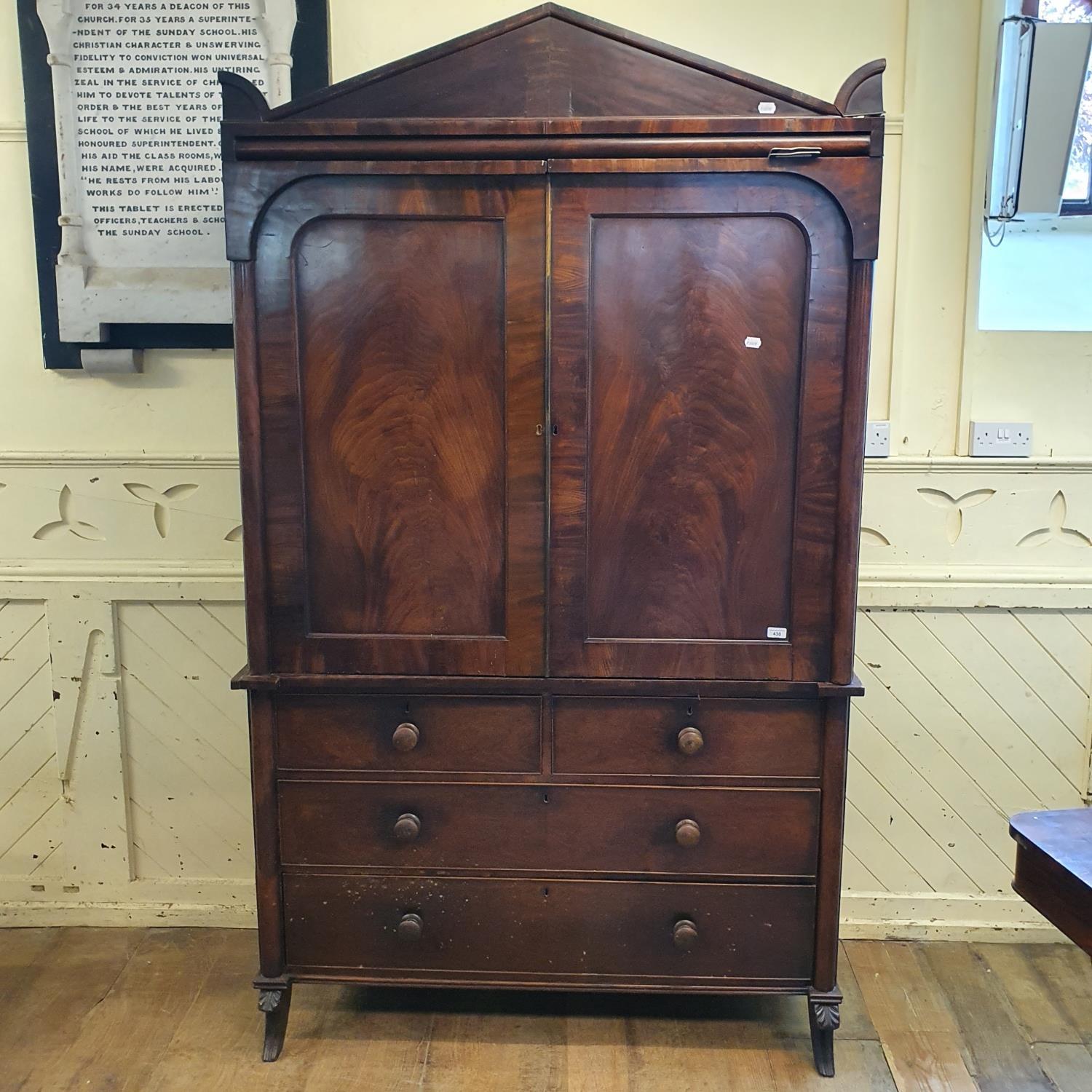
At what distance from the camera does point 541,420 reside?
1808mm

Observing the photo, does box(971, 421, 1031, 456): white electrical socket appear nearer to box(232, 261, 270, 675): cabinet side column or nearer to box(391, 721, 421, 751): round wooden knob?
box(391, 721, 421, 751): round wooden knob

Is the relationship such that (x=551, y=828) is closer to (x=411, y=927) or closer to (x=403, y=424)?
(x=411, y=927)

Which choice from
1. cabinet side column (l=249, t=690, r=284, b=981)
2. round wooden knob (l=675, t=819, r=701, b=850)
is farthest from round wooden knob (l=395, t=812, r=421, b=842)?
round wooden knob (l=675, t=819, r=701, b=850)

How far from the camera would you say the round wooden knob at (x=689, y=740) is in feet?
6.23

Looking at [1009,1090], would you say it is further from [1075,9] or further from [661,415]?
[1075,9]

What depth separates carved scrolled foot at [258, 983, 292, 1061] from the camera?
79.4 inches

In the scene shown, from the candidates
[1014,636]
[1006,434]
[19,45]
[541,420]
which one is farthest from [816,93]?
[19,45]

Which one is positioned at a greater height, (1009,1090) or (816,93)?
(816,93)

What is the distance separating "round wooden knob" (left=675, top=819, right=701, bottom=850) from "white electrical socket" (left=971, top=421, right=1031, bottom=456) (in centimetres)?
109

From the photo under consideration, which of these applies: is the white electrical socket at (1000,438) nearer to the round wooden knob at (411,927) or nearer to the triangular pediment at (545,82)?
the triangular pediment at (545,82)

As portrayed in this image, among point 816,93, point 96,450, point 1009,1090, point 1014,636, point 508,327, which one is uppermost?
point 816,93

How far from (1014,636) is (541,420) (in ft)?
4.35

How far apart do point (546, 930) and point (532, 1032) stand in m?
0.29

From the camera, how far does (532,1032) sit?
6.93 feet
